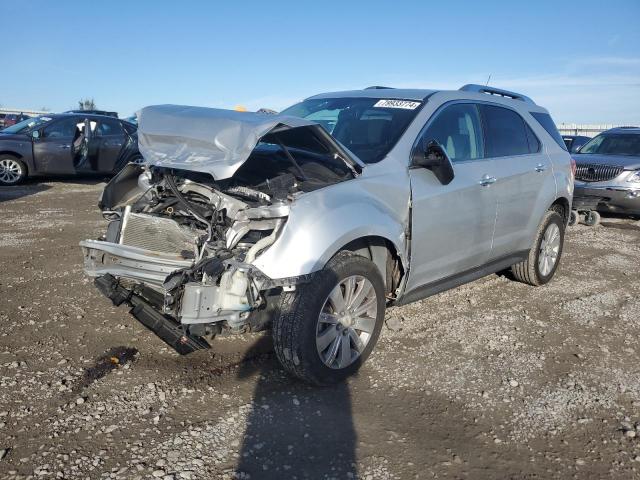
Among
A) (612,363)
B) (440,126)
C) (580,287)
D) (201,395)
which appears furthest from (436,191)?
(580,287)

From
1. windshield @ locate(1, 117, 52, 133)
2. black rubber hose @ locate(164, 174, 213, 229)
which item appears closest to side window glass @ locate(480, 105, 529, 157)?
black rubber hose @ locate(164, 174, 213, 229)

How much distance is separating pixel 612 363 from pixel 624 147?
8784mm

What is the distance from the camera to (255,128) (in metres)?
3.25

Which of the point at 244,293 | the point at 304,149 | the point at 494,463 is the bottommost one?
the point at 494,463

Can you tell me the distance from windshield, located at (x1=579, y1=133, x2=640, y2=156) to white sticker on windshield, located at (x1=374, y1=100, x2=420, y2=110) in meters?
8.50

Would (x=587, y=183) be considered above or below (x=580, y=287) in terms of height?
above

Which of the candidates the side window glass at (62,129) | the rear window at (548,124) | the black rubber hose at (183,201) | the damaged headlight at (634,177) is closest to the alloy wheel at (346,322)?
the black rubber hose at (183,201)

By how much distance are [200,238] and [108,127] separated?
10569mm

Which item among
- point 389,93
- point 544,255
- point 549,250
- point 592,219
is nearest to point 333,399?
point 389,93

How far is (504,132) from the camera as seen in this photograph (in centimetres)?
500

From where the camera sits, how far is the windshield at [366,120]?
4.08 metres

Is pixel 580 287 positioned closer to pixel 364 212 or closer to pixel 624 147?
pixel 364 212

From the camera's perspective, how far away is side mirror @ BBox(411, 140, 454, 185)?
12.7ft

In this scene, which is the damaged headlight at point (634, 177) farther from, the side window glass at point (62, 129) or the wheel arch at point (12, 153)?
the wheel arch at point (12, 153)
